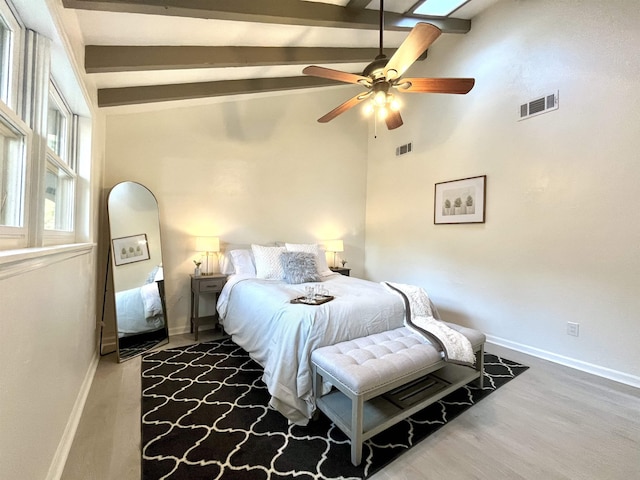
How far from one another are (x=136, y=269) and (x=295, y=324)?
6.68 ft

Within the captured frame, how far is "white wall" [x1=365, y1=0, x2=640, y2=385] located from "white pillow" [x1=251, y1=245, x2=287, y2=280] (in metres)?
2.02

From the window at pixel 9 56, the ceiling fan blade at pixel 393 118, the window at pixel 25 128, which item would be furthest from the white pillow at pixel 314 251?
the window at pixel 9 56

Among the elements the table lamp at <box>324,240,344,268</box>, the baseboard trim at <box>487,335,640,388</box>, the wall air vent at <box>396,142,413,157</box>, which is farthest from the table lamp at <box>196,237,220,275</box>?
the baseboard trim at <box>487,335,640,388</box>

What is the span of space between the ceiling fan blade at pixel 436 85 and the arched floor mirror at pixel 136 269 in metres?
2.82

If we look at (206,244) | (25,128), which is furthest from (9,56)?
(206,244)

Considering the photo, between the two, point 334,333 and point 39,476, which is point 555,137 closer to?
point 334,333

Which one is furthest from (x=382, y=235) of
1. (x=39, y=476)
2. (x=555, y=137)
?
(x=39, y=476)

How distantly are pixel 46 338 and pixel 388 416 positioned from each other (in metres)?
1.82

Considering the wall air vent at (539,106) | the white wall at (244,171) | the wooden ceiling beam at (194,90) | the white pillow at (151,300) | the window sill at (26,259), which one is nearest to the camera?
the window sill at (26,259)

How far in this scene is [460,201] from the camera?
11.6ft

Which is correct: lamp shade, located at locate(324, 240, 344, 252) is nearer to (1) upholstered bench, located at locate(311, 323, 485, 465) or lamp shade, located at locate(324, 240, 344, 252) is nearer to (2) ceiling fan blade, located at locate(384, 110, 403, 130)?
(2) ceiling fan blade, located at locate(384, 110, 403, 130)

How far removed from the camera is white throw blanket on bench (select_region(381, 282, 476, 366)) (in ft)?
6.46

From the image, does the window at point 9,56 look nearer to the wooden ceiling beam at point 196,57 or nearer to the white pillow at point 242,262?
the wooden ceiling beam at point 196,57

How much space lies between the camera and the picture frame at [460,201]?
3332 mm
